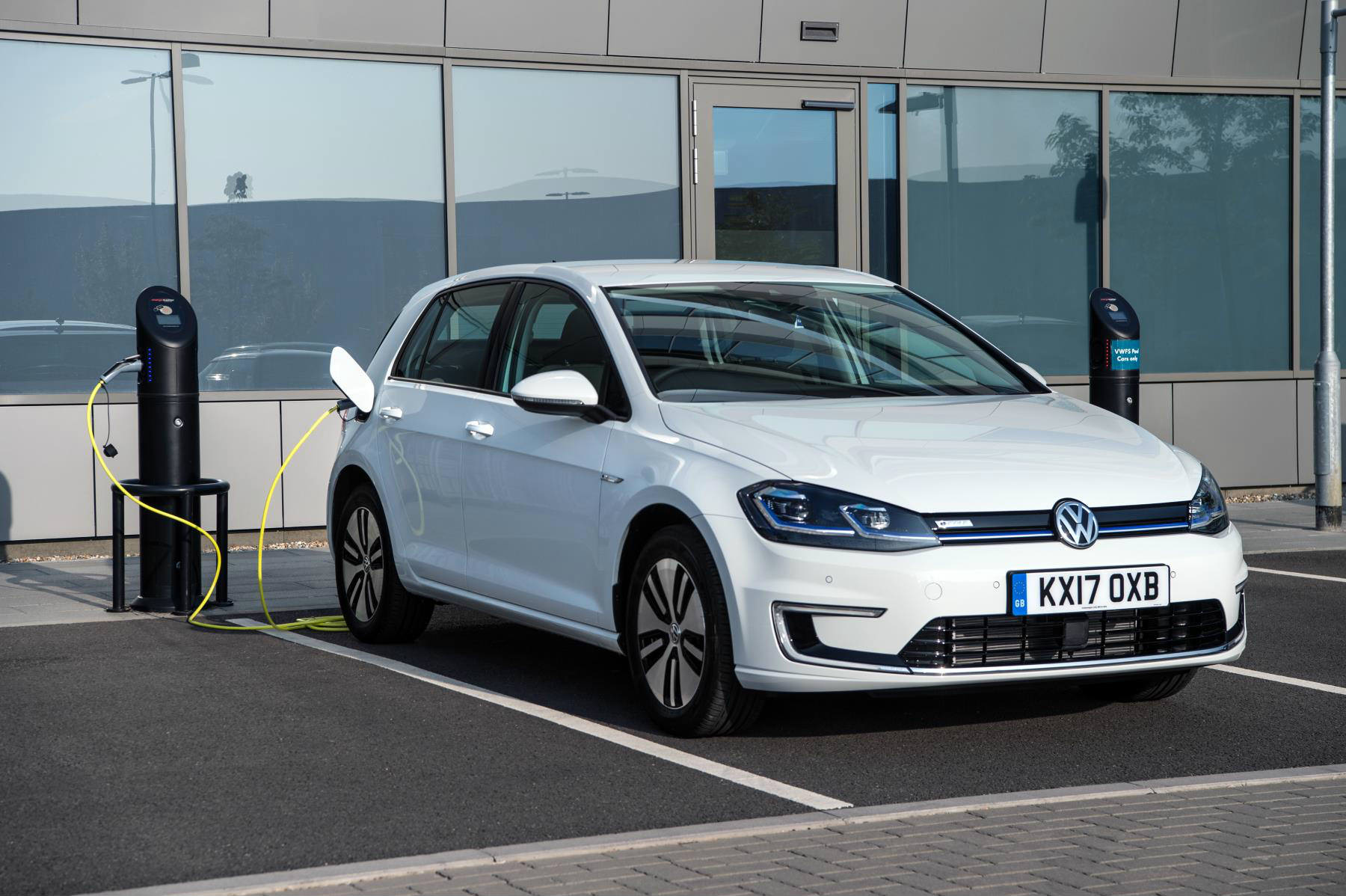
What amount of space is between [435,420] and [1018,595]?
285 centimetres

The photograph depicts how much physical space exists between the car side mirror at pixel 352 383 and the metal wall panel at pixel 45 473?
443 centimetres

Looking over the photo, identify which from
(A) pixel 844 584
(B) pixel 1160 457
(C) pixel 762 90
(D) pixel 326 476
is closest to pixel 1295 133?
(C) pixel 762 90

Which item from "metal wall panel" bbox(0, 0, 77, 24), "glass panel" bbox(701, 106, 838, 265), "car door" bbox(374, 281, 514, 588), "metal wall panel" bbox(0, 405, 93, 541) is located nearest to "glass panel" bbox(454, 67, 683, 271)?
"glass panel" bbox(701, 106, 838, 265)

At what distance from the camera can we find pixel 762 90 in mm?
13570

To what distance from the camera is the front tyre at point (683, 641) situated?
5449 millimetres

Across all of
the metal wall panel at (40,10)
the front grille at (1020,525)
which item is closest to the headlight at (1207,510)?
the front grille at (1020,525)

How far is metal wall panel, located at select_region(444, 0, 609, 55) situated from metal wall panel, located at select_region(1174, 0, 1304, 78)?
509 centimetres

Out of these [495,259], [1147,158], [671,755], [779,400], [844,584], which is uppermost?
[1147,158]

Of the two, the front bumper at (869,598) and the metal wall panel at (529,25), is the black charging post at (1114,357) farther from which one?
the front bumper at (869,598)

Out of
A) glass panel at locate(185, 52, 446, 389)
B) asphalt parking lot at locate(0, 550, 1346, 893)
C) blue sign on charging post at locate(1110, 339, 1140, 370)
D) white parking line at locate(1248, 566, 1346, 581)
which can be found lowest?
white parking line at locate(1248, 566, 1346, 581)

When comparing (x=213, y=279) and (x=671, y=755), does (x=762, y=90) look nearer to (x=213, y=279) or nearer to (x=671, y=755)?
(x=213, y=279)

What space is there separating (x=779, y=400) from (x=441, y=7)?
7.39 metres

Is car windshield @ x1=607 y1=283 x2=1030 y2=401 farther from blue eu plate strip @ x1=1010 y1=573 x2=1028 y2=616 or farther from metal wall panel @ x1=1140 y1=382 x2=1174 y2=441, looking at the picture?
metal wall panel @ x1=1140 y1=382 x2=1174 y2=441

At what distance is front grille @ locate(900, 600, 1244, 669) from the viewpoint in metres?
5.25
